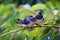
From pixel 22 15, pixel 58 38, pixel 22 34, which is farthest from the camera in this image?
pixel 22 15

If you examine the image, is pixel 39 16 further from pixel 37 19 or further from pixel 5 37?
pixel 5 37

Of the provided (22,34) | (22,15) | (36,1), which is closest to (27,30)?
(22,34)

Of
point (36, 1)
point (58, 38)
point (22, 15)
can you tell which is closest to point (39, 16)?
point (58, 38)

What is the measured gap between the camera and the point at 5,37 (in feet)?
2.52

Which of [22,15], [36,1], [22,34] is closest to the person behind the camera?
[22,34]

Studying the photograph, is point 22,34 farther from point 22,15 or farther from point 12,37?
point 22,15

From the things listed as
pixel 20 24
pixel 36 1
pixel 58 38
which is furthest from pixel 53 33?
pixel 36 1

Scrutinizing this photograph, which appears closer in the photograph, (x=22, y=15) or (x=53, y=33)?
(x=53, y=33)

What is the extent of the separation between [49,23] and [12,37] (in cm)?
13

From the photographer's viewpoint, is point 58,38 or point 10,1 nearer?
point 58,38

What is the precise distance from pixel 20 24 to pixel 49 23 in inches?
3.8

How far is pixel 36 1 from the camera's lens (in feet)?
6.49

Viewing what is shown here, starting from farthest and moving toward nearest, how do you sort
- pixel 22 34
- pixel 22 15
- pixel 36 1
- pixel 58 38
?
pixel 36 1, pixel 22 15, pixel 22 34, pixel 58 38

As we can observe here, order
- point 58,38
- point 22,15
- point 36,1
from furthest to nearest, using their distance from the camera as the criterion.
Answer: point 36,1, point 22,15, point 58,38
